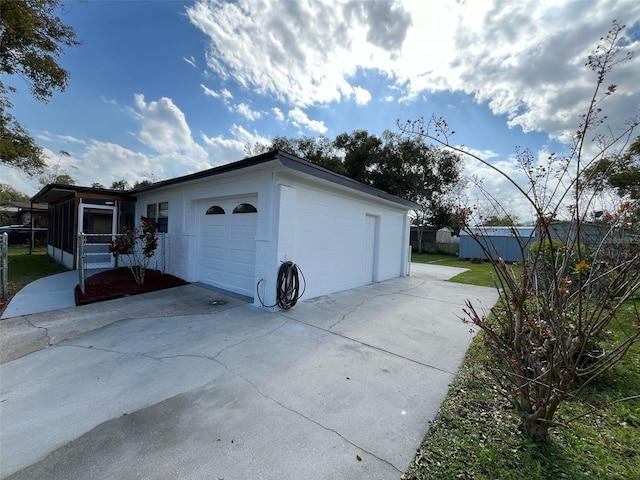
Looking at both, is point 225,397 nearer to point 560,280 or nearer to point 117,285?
point 560,280

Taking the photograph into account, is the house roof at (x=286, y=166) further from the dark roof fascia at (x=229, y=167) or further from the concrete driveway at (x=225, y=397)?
the concrete driveway at (x=225, y=397)

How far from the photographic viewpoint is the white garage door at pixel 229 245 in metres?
6.24

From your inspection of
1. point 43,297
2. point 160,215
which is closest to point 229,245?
point 160,215

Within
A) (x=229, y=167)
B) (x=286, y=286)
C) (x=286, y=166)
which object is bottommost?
(x=286, y=286)

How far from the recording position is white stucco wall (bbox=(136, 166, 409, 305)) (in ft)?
17.6

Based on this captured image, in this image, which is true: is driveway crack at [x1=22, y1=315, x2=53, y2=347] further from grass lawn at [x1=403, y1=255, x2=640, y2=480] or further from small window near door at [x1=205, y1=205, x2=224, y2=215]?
grass lawn at [x1=403, y1=255, x2=640, y2=480]

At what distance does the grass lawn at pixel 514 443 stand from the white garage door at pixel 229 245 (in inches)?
186

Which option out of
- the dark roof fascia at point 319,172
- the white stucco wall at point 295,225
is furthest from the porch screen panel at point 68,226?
the dark roof fascia at point 319,172

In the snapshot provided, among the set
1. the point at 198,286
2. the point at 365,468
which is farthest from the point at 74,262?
the point at 365,468

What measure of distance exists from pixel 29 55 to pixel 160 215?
7.06 meters

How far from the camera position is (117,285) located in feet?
22.4

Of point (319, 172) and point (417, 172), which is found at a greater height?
point (417, 172)

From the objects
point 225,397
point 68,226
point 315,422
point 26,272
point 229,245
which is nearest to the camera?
point 315,422

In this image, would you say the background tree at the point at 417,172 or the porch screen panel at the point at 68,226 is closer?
the porch screen panel at the point at 68,226
